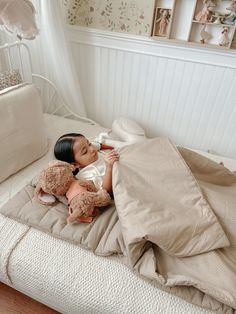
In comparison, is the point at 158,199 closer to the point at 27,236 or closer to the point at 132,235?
the point at 132,235

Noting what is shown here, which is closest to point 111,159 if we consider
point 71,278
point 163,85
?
point 71,278

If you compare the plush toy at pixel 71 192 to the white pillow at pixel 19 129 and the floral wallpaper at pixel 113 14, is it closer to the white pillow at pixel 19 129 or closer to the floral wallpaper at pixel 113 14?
the white pillow at pixel 19 129

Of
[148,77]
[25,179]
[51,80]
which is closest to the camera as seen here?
[25,179]

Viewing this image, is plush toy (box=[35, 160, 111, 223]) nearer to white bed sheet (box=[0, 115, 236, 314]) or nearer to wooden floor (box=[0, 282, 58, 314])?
white bed sheet (box=[0, 115, 236, 314])

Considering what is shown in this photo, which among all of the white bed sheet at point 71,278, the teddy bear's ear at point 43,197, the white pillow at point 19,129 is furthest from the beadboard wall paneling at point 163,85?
the white bed sheet at point 71,278

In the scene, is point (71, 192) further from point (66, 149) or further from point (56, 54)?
point (56, 54)

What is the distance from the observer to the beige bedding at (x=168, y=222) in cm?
92

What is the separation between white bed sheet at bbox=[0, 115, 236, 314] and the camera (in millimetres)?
939

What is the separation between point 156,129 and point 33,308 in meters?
1.43

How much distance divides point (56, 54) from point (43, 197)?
103 cm

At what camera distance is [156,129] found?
203cm

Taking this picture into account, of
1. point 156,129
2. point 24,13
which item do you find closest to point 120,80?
point 156,129

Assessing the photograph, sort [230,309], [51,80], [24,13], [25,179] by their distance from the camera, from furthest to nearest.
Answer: [51,80], [25,179], [24,13], [230,309]

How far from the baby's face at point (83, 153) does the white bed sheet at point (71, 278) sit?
428 mm
